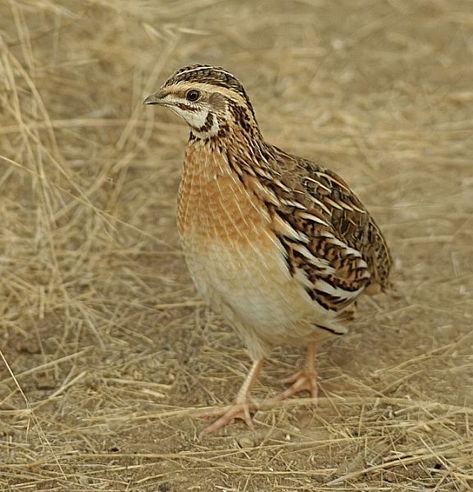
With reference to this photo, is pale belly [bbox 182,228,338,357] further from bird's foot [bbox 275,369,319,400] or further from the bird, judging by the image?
bird's foot [bbox 275,369,319,400]

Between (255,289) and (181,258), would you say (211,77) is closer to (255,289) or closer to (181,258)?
(255,289)

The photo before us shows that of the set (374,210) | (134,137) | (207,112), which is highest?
(207,112)

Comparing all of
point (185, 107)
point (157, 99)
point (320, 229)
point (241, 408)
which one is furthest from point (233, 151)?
point (241, 408)

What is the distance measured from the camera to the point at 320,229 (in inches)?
199

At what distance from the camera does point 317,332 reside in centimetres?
527

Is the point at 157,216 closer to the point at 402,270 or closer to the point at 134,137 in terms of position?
the point at 134,137

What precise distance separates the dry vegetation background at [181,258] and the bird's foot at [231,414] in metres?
0.05

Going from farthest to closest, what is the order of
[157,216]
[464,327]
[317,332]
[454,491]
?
1. [157,216]
2. [464,327]
3. [317,332]
4. [454,491]

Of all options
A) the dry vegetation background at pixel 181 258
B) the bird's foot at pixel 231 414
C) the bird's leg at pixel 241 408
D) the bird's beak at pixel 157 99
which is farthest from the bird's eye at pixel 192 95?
the bird's foot at pixel 231 414

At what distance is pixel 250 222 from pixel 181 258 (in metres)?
1.99

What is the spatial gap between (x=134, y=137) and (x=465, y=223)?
92.7 inches

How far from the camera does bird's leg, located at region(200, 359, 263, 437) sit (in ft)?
17.4

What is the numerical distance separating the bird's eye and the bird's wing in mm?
447

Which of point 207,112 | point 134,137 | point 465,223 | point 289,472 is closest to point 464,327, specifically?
point 465,223
